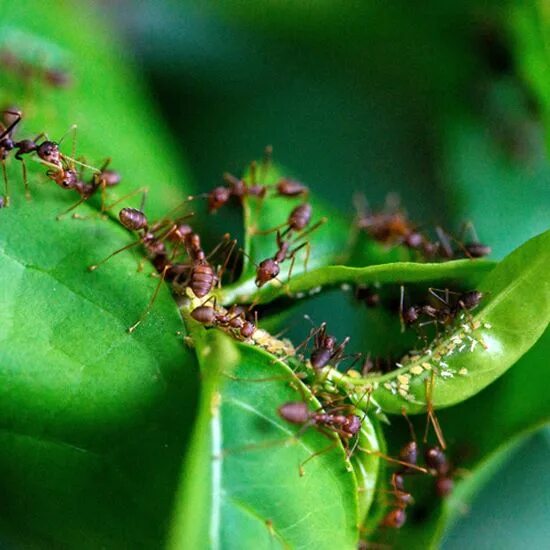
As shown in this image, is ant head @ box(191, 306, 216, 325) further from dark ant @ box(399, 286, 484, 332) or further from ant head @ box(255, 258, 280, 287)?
dark ant @ box(399, 286, 484, 332)

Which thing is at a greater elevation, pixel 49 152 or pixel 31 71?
pixel 31 71

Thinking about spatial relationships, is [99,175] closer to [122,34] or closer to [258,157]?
[258,157]

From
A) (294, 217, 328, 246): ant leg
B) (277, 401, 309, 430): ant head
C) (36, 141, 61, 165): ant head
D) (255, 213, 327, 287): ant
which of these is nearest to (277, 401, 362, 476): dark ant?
(277, 401, 309, 430): ant head

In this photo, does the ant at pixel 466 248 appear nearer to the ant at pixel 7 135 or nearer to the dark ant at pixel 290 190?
the dark ant at pixel 290 190

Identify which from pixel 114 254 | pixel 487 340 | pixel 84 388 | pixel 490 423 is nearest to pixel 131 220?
pixel 114 254

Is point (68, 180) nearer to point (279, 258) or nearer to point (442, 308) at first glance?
point (279, 258)

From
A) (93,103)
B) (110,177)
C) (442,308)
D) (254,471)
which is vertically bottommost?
(254,471)
